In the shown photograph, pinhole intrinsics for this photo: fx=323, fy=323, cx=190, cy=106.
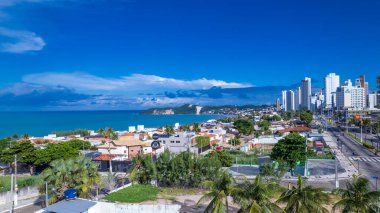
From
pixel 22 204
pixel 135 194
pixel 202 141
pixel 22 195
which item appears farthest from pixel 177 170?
pixel 202 141

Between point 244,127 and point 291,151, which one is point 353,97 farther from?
point 291,151

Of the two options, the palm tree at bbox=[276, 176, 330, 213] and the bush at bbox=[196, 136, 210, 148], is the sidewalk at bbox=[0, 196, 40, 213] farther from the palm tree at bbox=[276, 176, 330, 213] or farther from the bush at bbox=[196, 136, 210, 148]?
the bush at bbox=[196, 136, 210, 148]

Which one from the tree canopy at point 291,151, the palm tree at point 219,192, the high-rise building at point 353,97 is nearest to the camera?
the palm tree at point 219,192

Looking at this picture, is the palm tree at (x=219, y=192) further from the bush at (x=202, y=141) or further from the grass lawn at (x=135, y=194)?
the bush at (x=202, y=141)

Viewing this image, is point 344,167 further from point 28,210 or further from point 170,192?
point 28,210

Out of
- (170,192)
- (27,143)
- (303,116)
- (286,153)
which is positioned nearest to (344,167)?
(286,153)

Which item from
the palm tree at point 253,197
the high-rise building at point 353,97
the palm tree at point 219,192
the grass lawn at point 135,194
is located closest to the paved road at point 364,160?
the palm tree at point 253,197
